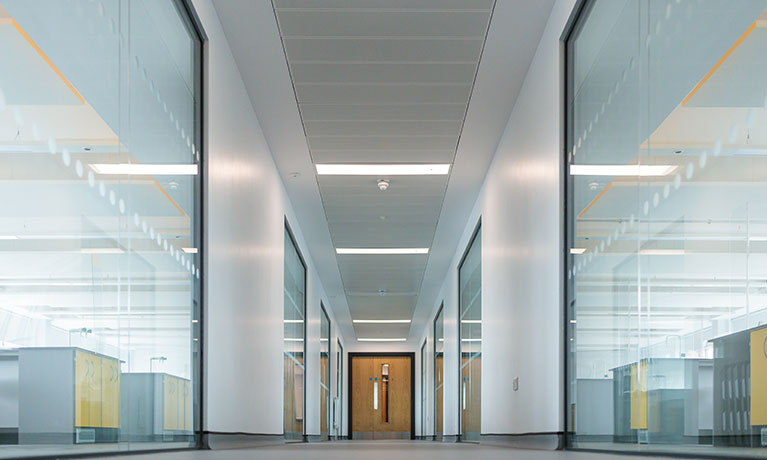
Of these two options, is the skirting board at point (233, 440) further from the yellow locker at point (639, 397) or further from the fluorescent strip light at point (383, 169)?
the fluorescent strip light at point (383, 169)

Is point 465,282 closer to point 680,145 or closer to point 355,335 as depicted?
point 680,145

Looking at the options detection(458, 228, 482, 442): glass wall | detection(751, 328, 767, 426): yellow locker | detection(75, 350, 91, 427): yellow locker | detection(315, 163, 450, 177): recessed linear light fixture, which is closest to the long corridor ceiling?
detection(315, 163, 450, 177): recessed linear light fixture

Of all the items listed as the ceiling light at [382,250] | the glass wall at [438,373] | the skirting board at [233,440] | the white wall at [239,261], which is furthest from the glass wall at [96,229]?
the glass wall at [438,373]

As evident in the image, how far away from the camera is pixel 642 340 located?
435 centimetres

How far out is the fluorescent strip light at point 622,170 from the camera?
405cm

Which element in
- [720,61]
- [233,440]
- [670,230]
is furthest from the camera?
[233,440]

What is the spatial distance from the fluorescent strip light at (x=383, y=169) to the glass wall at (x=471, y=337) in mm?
1644

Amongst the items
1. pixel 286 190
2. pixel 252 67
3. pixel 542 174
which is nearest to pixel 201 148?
pixel 252 67

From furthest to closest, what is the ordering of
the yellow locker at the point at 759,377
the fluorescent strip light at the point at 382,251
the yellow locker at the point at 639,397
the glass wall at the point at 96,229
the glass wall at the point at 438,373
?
the glass wall at the point at 438,373, the fluorescent strip light at the point at 382,251, the yellow locker at the point at 639,397, the glass wall at the point at 96,229, the yellow locker at the point at 759,377

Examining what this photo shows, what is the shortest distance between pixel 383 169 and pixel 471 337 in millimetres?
3748

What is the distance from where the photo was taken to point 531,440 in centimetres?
732

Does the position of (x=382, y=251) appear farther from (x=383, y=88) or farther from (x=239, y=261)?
(x=239, y=261)

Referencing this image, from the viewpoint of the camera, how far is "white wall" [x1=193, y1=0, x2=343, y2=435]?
6.50 metres

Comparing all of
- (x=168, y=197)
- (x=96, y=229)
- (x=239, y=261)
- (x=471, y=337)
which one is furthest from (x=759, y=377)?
(x=471, y=337)
